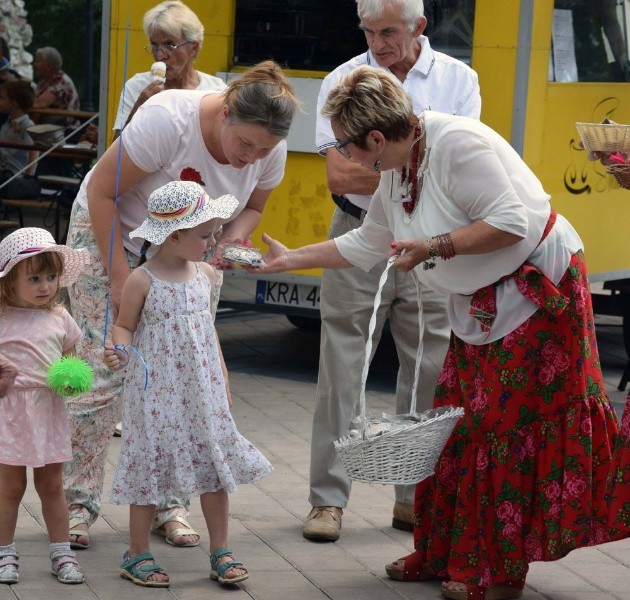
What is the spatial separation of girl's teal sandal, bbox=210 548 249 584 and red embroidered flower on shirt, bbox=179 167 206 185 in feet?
4.18

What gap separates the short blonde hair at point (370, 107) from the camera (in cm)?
412

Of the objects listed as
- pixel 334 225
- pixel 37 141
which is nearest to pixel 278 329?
pixel 37 141

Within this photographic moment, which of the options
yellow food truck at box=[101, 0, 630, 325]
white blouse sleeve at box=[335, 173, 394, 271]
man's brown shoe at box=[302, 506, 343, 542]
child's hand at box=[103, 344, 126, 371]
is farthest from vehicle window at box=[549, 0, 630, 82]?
child's hand at box=[103, 344, 126, 371]

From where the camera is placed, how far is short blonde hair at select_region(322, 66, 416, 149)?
4.12 m

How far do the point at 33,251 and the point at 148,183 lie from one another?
0.56m

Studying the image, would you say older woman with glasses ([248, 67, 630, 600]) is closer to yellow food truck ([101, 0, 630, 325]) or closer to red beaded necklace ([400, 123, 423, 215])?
red beaded necklace ([400, 123, 423, 215])

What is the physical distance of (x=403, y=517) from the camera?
523 centimetres

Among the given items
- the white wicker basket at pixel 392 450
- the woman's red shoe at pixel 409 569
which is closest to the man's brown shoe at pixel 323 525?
the woman's red shoe at pixel 409 569

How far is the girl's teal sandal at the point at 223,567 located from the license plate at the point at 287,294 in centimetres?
362

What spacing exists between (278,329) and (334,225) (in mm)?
4592

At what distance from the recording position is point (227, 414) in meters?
4.48

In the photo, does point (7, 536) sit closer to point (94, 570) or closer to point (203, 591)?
point (94, 570)

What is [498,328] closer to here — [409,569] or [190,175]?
[409,569]

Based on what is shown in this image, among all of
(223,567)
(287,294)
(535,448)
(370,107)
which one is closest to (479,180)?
(370,107)
